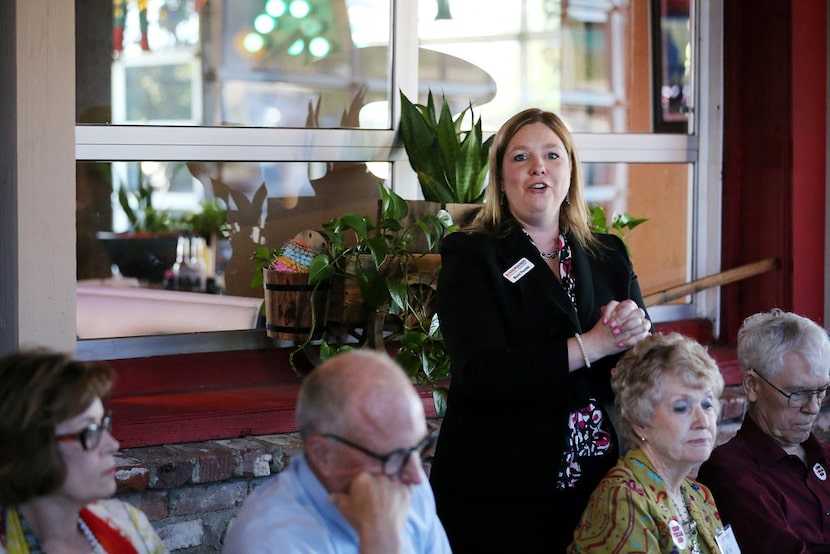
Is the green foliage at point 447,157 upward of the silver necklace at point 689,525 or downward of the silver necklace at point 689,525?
upward

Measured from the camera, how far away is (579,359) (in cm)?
225

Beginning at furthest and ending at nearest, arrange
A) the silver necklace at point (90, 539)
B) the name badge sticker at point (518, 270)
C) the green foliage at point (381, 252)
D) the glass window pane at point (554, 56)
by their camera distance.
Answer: the glass window pane at point (554, 56), the green foliage at point (381, 252), the name badge sticker at point (518, 270), the silver necklace at point (90, 539)

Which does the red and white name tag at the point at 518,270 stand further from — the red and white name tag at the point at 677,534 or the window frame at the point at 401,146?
the window frame at the point at 401,146

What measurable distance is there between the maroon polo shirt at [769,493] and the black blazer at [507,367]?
1.39ft

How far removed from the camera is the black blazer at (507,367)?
2.24 metres

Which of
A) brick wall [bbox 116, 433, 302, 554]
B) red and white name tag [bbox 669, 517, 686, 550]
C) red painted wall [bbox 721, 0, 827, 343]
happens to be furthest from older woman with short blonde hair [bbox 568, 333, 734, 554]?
red painted wall [bbox 721, 0, 827, 343]

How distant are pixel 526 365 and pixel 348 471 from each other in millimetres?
628

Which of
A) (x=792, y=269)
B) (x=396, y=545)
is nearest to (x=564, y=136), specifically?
(x=396, y=545)

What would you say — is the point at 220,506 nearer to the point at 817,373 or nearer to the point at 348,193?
the point at 348,193

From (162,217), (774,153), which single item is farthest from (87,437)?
(774,153)

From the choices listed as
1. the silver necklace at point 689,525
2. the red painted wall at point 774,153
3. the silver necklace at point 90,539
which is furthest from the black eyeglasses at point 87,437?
the red painted wall at point 774,153

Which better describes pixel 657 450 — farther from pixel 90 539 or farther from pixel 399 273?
pixel 90 539

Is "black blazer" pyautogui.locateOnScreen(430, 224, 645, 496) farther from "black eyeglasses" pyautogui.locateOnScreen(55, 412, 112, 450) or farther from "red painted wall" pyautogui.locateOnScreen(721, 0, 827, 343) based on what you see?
"red painted wall" pyautogui.locateOnScreen(721, 0, 827, 343)

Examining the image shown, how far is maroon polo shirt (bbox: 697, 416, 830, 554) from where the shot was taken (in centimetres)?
252
